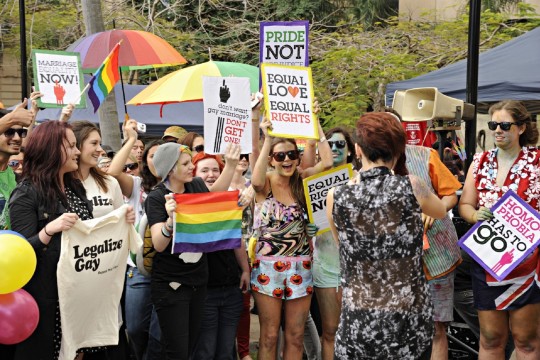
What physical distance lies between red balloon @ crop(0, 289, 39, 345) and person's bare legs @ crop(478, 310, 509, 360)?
295 centimetres

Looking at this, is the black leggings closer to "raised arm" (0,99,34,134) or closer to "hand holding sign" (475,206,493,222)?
"raised arm" (0,99,34,134)

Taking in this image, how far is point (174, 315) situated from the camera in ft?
18.3

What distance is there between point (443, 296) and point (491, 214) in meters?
0.80

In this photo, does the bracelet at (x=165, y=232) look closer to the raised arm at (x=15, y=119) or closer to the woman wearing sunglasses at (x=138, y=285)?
the woman wearing sunglasses at (x=138, y=285)

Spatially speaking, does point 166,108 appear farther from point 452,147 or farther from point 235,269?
point 235,269

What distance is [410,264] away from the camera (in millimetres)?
4266

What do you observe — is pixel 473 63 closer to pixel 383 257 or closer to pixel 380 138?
pixel 380 138

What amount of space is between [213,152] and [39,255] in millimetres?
1747

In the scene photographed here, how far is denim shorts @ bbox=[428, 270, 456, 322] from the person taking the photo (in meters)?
6.00

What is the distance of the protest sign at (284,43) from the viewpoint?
683 centimetres

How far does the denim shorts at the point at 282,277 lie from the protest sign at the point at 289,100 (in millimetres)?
946

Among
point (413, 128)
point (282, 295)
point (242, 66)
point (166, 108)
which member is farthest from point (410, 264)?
point (166, 108)

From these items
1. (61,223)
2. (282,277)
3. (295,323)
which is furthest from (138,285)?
(61,223)

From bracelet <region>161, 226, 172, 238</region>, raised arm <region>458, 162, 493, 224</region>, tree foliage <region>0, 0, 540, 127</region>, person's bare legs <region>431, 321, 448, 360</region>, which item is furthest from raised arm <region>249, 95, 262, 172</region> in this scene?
tree foliage <region>0, 0, 540, 127</region>
